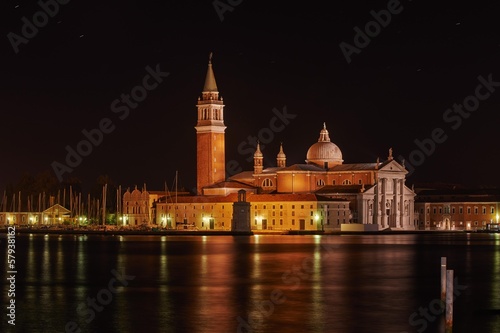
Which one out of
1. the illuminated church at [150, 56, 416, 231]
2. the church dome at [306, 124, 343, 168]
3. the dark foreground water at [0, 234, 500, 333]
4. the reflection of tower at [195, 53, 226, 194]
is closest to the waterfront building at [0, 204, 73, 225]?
the illuminated church at [150, 56, 416, 231]

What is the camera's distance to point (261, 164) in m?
109

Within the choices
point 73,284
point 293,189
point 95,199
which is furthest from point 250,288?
point 95,199

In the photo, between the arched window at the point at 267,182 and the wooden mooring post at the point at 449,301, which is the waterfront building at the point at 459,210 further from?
the wooden mooring post at the point at 449,301

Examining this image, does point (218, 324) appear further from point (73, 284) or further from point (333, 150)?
point (333, 150)

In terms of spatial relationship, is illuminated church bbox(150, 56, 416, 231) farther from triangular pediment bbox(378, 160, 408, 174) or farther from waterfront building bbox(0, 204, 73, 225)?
waterfront building bbox(0, 204, 73, 225)

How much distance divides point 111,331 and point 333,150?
81.8m

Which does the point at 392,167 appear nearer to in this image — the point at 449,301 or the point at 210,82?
the point at 210,82

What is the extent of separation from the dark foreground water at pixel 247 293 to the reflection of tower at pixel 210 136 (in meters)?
51.7

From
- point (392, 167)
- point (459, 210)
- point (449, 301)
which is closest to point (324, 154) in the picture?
point (392, 167)

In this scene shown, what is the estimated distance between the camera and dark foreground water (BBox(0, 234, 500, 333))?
85.3ft

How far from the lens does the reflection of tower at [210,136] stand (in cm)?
10412

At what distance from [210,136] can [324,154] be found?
34.1 ft

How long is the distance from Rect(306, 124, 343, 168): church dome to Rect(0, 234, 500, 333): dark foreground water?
5260 cm

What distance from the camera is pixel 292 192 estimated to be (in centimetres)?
10112
